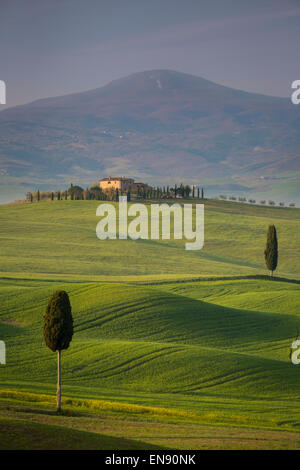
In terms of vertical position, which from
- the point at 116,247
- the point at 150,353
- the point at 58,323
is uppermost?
the point at 116,247

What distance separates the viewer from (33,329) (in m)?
51.8

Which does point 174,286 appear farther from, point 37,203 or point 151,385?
point 37,203

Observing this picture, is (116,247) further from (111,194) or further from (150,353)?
(150,353)

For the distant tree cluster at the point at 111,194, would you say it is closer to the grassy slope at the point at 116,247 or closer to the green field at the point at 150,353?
the grassy slope at the point at 116,247

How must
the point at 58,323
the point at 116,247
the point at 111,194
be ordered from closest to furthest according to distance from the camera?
the point at 58,323 → the point at 116,247 → the point at 111,194

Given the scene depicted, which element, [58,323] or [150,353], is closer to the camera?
[58,323]

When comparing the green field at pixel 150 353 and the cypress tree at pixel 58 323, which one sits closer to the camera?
the green field at pixel 150 353

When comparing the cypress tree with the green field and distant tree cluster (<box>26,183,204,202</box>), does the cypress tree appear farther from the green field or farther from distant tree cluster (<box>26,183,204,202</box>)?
distant tree cluster (<box>26,183,204,202</box>)

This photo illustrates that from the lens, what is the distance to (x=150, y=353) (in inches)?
1811

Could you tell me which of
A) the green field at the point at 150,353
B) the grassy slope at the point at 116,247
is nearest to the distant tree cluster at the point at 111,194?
the grassy slope at the point at 116,247

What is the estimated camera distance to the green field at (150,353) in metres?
28.2

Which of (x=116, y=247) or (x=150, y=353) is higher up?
(x=116, y=247)

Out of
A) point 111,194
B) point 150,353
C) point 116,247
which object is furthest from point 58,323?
point 111,194
